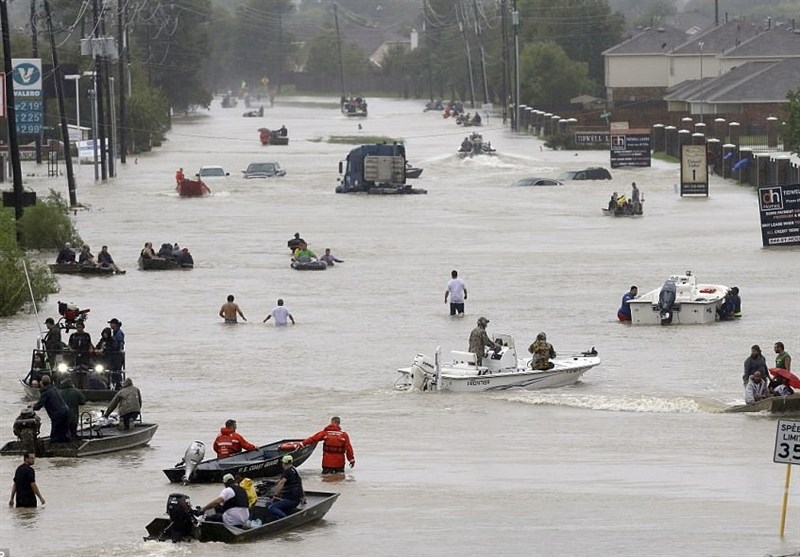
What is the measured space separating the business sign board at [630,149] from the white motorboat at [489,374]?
6104cm

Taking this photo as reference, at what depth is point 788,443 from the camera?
21.3 metres

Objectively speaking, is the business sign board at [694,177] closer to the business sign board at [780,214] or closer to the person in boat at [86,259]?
the business sign board at [780,214]

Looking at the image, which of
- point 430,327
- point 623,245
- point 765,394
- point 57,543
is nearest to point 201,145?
point 623,245

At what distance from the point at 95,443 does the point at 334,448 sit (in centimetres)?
388

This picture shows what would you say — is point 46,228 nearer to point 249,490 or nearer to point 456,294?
point 456,294

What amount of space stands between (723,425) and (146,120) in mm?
91125

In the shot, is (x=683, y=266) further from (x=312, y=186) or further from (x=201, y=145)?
(x=201, y=145)

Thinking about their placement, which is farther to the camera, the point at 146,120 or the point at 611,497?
the point at 146,120

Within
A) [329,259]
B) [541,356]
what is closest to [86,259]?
[329,259]

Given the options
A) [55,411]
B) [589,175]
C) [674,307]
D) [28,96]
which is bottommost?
[674,307]

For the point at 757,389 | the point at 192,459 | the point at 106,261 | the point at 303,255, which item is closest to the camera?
the point at 192,459

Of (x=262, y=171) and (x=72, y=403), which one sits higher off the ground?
(x=262, y=171)

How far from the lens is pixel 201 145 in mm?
127062

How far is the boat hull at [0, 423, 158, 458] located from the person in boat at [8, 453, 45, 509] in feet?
10.7
